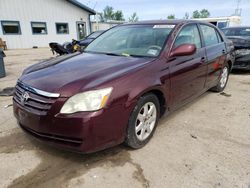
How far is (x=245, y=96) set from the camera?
502 centimetres

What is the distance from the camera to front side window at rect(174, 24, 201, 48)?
338cm

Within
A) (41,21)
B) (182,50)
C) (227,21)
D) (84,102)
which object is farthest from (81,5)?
(84,102)

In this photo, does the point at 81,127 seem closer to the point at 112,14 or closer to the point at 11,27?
the point at 11,27

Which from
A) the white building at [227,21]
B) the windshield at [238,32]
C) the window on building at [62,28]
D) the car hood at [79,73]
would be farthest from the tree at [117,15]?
the car hood at [79,73]

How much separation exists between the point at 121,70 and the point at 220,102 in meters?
2.89

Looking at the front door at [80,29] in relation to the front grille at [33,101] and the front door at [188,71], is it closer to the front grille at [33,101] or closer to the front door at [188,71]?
the front door at [188,71]

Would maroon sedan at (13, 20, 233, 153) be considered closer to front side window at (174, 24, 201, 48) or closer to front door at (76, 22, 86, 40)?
front side window at (174, 24, 201, 48)

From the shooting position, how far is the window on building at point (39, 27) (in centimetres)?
1853

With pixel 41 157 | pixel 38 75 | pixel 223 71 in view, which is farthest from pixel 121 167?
pixel 223 71

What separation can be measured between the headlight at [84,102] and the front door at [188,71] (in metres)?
1.25

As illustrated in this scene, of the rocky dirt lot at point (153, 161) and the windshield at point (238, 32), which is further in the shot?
the windshield at point (238, 32)

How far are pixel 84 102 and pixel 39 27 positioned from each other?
18964 mm

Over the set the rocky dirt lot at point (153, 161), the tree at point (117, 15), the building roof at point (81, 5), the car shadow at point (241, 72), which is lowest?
the car shadow at point (241, 72)

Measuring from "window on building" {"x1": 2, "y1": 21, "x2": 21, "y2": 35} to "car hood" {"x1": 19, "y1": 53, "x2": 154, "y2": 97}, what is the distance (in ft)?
54.4
